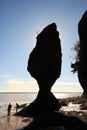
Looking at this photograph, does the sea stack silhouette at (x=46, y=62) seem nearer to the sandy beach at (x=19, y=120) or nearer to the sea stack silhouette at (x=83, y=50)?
the sandy beach at (x=19, y=120)

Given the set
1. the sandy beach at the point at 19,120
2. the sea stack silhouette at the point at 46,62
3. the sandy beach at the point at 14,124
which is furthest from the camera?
the sea stack silhouette at the point at 46,62

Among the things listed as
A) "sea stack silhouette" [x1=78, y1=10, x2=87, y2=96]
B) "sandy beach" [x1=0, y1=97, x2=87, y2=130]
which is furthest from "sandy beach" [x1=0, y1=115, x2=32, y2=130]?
"sea stack silhouette" [x1=78, y1=10, x2=87, y2=96]

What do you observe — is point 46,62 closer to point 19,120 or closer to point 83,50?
point 83,50

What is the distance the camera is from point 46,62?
54438 millimetres

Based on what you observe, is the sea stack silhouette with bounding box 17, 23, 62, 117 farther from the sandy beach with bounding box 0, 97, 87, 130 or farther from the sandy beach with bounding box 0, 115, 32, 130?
the sandy beach with bounding box 0, 115, 32, 130

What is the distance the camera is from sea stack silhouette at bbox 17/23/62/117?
174ft

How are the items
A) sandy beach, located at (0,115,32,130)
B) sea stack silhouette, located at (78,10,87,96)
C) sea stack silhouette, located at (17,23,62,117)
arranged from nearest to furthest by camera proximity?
sandy beach, located at (0,115,32,130) → sea stack silhouette, located at (78,10,87,96) → sea stack silhouette, located at (17,23,62,117)

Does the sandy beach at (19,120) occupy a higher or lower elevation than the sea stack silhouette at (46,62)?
lower

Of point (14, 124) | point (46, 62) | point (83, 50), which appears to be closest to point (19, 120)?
point (14, 124)

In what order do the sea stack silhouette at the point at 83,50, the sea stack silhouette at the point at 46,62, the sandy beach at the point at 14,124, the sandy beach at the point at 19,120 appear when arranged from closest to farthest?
1. the sandy beach at the point at 14,124
2. the sandy beach at the point at 19,120
3. the sea stack silhouette at the point at 83,50
4. the sea stack silhouette at the point at 46,62

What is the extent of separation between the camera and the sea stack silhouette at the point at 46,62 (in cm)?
5303

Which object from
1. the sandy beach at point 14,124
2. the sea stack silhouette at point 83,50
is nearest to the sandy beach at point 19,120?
the sandy beach at point 14,124

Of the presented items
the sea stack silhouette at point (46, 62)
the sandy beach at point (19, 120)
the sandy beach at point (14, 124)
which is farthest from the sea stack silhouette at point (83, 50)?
the sandy beach at point (14, 124)

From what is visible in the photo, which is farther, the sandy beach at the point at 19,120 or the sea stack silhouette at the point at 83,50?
the sea stack silhouette at the point at 83,50
